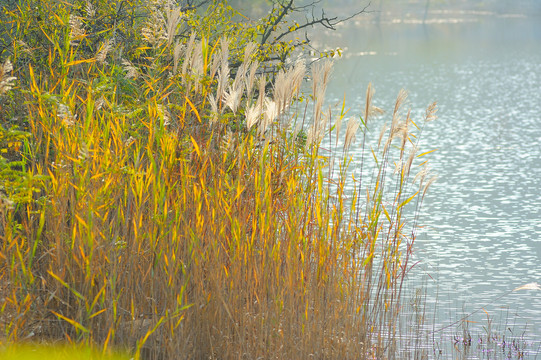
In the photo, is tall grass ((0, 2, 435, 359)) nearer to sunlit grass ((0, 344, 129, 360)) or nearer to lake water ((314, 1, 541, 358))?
sunlit grass ((0, 344, 129, 360))

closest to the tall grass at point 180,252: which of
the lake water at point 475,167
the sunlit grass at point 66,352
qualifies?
the sunlit grass at point 66,352

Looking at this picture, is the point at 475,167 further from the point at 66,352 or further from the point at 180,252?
the point at 66,352

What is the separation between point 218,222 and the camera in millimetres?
3525

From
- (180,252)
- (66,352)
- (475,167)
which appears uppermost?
(180,252)

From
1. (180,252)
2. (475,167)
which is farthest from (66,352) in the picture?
(475,167)

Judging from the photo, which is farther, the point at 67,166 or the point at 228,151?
the point at 228,151

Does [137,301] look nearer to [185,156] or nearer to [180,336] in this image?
[180,336]

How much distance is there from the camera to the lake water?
6.22 meters

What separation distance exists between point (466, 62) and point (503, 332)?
31595 mm

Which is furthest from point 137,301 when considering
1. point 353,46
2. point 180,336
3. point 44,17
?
point 353,46

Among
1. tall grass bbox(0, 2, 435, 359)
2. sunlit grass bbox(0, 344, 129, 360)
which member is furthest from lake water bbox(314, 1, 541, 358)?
sunlit grass bbox(0, 344, 129, 360)

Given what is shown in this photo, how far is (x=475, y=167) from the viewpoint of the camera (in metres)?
12.4

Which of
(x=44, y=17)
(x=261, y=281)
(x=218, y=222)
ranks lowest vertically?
(x=261, y=281)

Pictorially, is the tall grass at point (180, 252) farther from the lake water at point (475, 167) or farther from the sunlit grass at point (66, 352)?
the lake water at point (475, 167)
